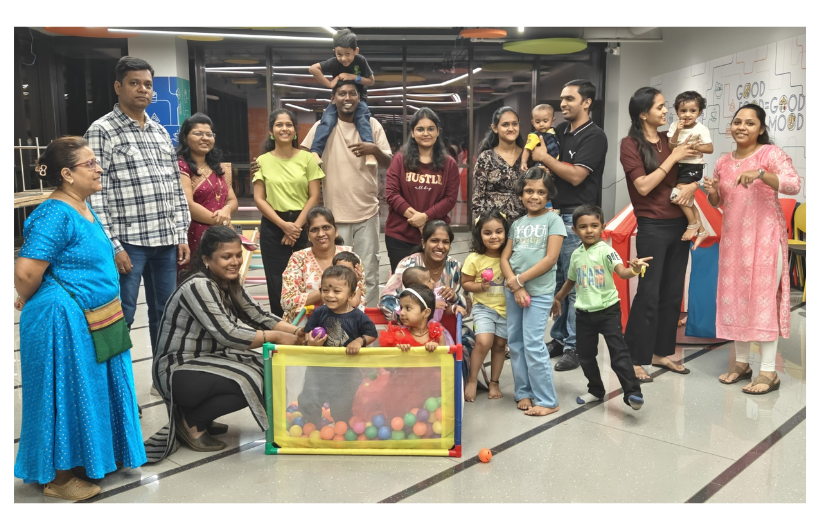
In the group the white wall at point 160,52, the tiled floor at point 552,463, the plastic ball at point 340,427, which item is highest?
the white wall at point 160,52

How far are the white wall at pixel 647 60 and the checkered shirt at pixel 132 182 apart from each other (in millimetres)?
6839

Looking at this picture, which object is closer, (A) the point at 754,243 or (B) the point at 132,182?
(B) the point at 132,182

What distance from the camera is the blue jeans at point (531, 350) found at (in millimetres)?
3332

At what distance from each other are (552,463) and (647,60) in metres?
9.67

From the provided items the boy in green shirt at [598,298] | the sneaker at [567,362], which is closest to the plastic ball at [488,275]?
the boy in green shirt at [598,298]

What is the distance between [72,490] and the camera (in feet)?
Result: 8.18

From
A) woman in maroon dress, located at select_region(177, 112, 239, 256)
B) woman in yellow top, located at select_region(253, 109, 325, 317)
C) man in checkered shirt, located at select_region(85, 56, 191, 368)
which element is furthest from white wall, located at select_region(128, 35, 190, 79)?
man in checkered shirt, located at select_region(85, 56, 191, 368)

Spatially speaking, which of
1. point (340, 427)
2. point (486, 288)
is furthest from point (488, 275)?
point (340, 427)

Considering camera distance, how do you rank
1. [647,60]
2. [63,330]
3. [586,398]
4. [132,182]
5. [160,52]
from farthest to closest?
[647,60] → [160,52] → [586,398] → [132,182] → [63,330]

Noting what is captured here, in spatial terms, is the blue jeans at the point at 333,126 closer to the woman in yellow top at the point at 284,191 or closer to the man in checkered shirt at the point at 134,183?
the woman in yellow top at the point at 284,191

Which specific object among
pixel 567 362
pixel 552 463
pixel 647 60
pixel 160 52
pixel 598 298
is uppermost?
pixel 160 52

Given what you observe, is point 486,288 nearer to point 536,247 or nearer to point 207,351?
point 536,247

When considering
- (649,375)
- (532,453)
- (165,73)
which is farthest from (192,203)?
(165,73)

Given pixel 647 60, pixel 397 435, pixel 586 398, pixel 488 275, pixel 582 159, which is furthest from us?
pixel 647 60
